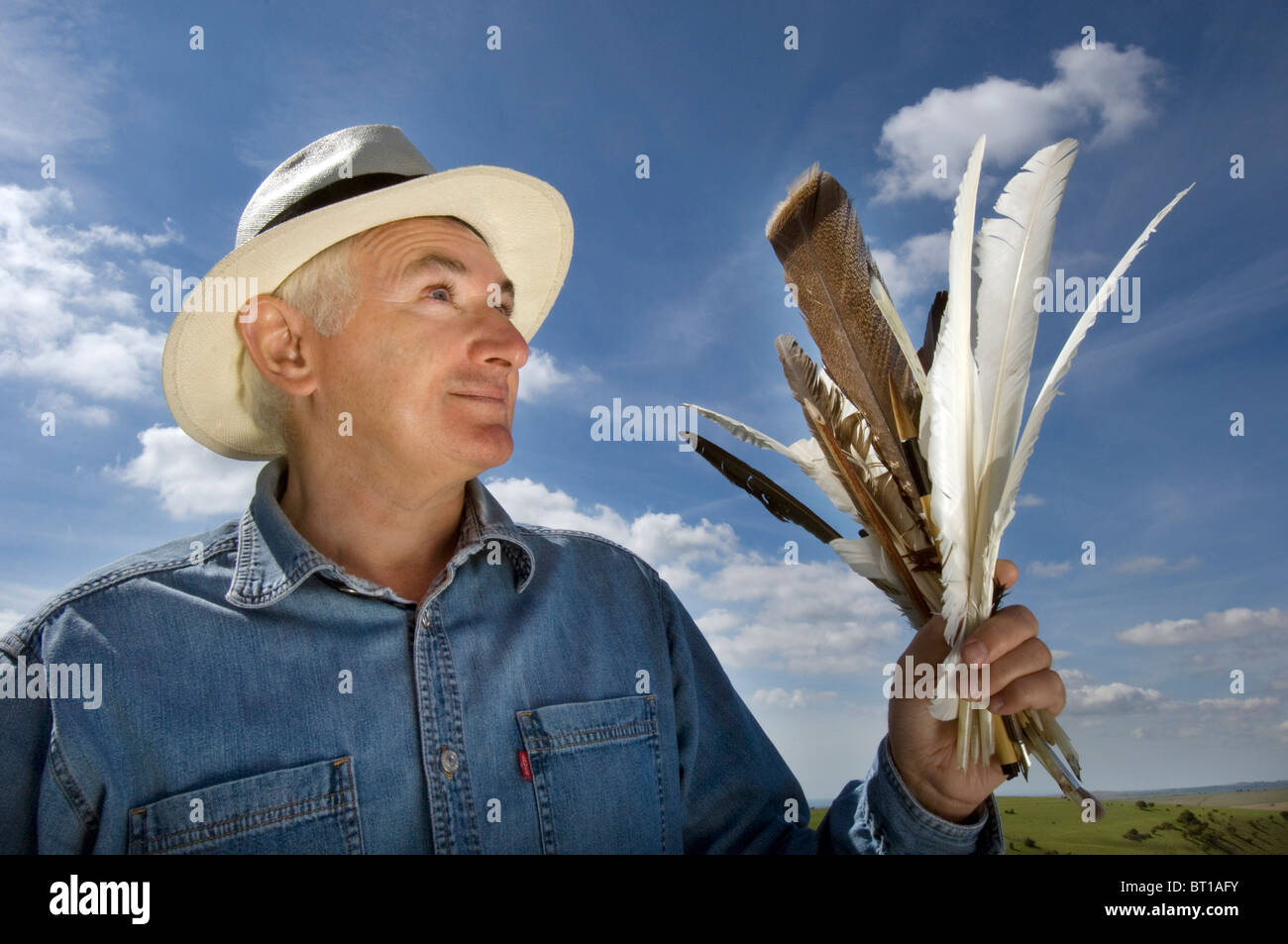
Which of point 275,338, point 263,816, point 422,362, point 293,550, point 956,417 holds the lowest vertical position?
point 263,816

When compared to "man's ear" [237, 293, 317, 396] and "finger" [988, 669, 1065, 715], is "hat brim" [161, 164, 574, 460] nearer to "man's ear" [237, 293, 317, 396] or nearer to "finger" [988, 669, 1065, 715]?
"man's ear" [237, 293, 317, 396]

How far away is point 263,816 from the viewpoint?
167cm

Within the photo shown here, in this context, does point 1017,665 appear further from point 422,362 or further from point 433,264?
point 433,264

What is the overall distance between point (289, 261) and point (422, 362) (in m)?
0.50

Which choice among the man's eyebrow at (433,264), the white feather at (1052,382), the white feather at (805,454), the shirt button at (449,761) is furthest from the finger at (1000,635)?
the man's eyebrow at (433,264)

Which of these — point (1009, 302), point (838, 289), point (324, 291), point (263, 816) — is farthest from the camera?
point (324, 291)

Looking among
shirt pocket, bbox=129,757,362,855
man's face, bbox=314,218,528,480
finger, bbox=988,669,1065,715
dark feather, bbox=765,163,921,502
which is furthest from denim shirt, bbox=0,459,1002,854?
dark feather, bbox=765,163,921,502

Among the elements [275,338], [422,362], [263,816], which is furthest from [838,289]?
[263,816]

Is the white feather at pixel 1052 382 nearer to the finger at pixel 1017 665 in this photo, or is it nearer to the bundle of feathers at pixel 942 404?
the bundle of feathers at pixel 942 404

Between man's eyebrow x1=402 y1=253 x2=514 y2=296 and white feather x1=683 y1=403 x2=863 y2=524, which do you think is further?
man's eyebrow x1=402 y1=253 x2=514 y2=296

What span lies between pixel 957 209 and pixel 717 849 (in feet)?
5.03

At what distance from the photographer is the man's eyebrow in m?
2.14
